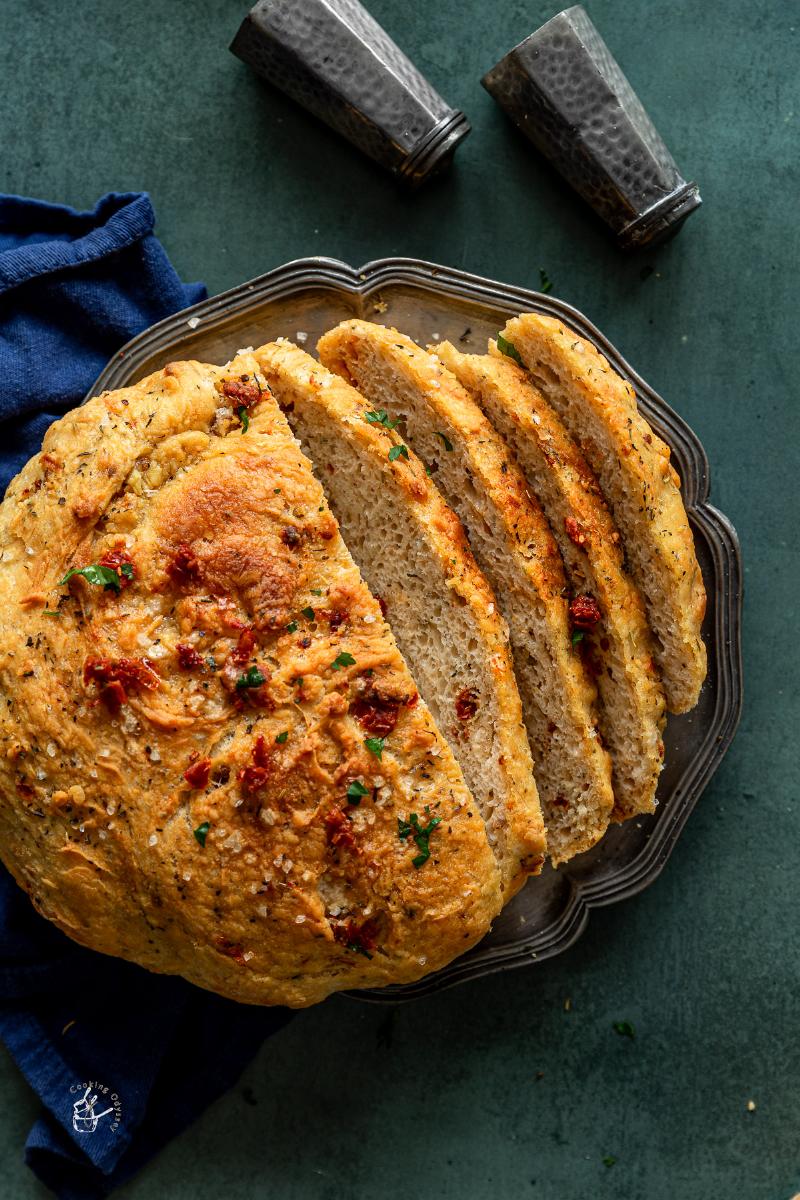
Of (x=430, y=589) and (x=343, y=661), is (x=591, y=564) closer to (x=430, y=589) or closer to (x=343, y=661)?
(x=430, y=589)

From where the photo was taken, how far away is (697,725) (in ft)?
15.0

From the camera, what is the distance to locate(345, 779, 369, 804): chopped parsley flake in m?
3.51

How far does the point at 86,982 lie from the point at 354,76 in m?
4.14

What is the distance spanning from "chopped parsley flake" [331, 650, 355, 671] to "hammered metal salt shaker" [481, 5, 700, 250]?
2.44 meters

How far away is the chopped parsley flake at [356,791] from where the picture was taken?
3508 mm

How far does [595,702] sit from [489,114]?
2.78 m

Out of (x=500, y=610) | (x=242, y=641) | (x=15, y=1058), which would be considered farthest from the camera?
(x=15, y=1058)

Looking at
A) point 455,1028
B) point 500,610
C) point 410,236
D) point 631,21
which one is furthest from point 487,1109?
point 631,21

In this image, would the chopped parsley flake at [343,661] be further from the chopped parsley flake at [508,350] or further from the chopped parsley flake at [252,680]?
the chopped parsley flake at [508,350]

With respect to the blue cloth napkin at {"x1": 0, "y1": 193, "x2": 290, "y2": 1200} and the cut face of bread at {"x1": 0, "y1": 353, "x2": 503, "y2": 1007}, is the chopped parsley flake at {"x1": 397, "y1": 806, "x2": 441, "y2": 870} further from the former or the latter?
the blue cloth napkin at {"x1": 0, "y1": 193, "x2": 290, "y2": 1200}

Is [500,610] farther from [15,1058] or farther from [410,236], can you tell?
[15,1058]

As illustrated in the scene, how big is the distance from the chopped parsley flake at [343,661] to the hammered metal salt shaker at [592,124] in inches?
96.0

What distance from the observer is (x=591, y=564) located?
384 cm

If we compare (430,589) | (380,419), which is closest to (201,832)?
(430,589)
